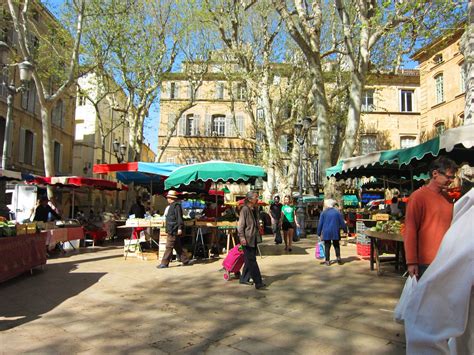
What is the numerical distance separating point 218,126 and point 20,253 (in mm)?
29874

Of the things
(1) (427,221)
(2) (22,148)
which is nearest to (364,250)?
(1) (427,221)

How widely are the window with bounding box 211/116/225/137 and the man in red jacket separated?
32.8m

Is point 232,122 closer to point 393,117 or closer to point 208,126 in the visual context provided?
point 208,126

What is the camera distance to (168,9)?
70.7 ft

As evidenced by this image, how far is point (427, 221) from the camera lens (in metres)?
3.49

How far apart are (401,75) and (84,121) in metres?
28.4

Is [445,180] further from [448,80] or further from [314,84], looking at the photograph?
[448,80]

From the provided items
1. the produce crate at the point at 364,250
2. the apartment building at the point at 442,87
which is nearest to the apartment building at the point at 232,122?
the apartment building at the point at 442,87

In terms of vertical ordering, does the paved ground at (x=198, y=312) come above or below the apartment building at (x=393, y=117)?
below

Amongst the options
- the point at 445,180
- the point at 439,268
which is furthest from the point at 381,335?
the point at 439,268

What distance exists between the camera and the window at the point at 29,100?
24312mm

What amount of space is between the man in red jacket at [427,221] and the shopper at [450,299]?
1033 mm

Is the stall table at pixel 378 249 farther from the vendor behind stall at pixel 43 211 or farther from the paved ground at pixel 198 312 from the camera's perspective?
the vendor behind stall at pixel 43 211

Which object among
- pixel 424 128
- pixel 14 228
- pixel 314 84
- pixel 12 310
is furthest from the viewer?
pixel 424 128
